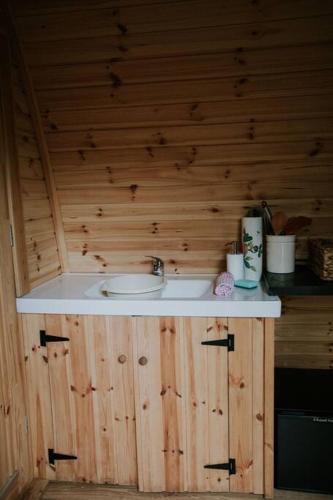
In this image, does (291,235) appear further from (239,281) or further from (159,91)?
(159,91)

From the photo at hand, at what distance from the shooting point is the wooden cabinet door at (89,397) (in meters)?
2.07

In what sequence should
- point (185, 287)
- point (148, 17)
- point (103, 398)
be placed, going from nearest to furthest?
point (148, 17) → point (103, 398) → point (185, 287)

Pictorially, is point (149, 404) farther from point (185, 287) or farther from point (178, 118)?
point (178, 118)

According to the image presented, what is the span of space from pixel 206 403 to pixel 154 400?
9.8 inches

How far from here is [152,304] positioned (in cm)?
199

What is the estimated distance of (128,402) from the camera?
2.10 metres

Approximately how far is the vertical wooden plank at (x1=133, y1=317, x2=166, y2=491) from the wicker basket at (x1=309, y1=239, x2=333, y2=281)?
80cm

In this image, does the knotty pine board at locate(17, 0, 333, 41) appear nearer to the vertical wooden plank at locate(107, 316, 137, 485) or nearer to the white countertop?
the white countertop

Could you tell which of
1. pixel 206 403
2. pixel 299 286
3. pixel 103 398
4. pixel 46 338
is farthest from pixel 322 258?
pixel 46 338

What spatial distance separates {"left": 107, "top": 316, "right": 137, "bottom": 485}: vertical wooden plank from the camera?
2051 millimetres

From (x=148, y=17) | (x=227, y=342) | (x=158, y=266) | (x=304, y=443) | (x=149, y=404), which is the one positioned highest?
(x=148, y=17)

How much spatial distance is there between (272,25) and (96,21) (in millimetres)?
778

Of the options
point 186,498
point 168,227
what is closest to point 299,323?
point 168,227

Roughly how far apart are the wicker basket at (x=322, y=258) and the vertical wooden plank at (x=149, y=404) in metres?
0.80
